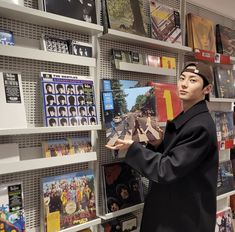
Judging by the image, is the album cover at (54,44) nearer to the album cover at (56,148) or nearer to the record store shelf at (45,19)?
the record store shelf at (45,19)

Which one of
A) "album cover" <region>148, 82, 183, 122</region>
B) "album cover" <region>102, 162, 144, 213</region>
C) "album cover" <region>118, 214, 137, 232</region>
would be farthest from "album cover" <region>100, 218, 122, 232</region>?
"album cover" <region>148, 82, 183, 122</region>

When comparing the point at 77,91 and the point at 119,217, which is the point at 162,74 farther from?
the point at 119,217

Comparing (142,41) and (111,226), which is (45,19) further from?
(111,226)

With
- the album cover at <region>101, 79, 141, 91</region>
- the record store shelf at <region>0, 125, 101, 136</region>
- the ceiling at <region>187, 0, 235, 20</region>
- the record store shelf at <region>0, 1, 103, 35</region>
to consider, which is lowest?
the record store shelf at <region>0, 125, 101, 136</region>

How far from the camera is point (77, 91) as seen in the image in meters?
1.69

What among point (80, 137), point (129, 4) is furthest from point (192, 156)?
point (129, 4)

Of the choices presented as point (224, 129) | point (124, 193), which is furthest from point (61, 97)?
point (224, 129)

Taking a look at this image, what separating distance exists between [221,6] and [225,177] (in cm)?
168

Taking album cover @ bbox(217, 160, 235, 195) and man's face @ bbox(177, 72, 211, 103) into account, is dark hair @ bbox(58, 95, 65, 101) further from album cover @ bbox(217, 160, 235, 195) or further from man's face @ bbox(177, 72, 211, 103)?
album cover @ bbox(217, 160, 235, 195)

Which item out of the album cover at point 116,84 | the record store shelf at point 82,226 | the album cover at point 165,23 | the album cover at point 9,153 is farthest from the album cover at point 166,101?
the album cover at point 9,153

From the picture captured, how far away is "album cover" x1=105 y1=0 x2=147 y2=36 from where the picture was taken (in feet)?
6.16

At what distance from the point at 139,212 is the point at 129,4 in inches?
59.5

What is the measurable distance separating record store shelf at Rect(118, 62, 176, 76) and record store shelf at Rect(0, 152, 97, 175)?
0.62 meters

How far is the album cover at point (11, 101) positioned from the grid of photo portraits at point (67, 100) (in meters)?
0.13
